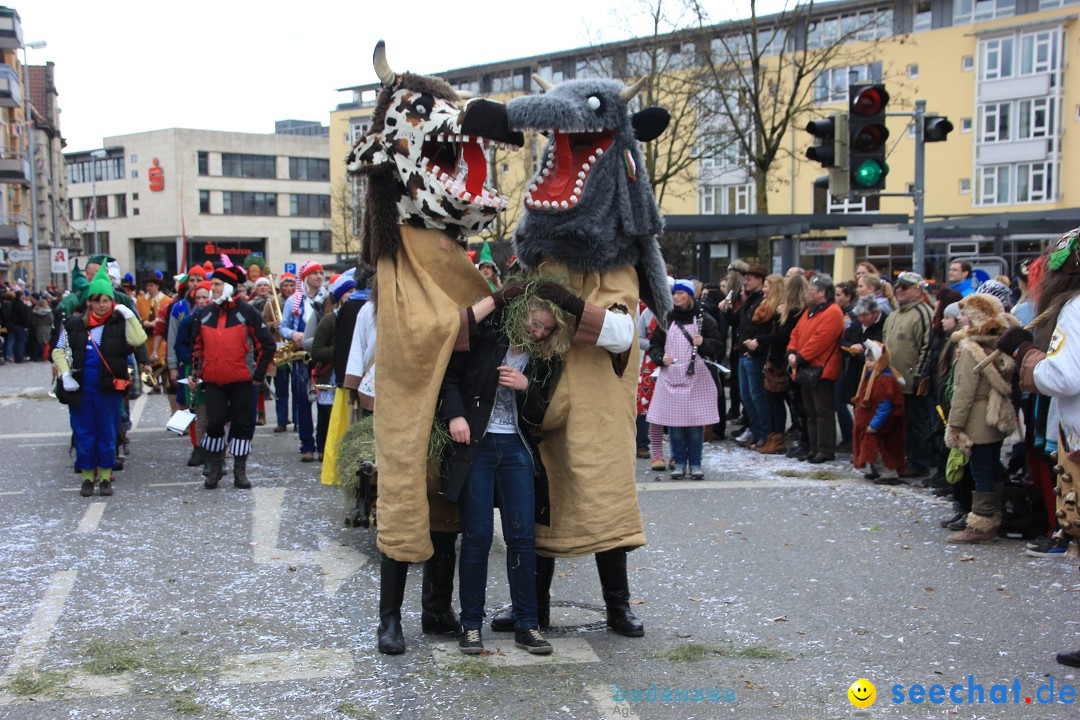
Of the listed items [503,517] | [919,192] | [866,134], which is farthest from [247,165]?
[503,517]

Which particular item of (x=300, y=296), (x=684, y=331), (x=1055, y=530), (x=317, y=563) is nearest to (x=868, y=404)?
(x=684, y=331)

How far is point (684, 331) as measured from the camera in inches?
388

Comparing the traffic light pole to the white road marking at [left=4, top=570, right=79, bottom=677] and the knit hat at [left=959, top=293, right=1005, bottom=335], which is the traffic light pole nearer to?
the knit hat at [left=959, top=293, right=1005, bottom=335]

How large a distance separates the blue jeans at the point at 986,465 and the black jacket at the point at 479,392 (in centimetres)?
364

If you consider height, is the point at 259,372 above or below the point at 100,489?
above

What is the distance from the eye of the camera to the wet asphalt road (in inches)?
173

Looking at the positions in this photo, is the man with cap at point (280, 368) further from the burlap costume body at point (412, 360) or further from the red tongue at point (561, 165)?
the red tongue at point (561, 165)

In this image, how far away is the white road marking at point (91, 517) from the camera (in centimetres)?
773

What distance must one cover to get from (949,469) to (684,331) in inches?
126

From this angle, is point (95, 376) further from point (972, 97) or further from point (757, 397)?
point (972, 97)

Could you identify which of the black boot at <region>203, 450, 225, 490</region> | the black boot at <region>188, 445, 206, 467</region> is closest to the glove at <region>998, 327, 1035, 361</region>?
the black boot at <region>203, 450, 225, 490</region>

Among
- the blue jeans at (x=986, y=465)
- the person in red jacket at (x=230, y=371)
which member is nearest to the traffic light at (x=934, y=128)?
the blue jeans at (x=986, y=465)

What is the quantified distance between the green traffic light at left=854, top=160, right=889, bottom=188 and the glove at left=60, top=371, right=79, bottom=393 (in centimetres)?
780

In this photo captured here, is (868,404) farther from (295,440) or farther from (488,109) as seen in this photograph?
(295,440)
